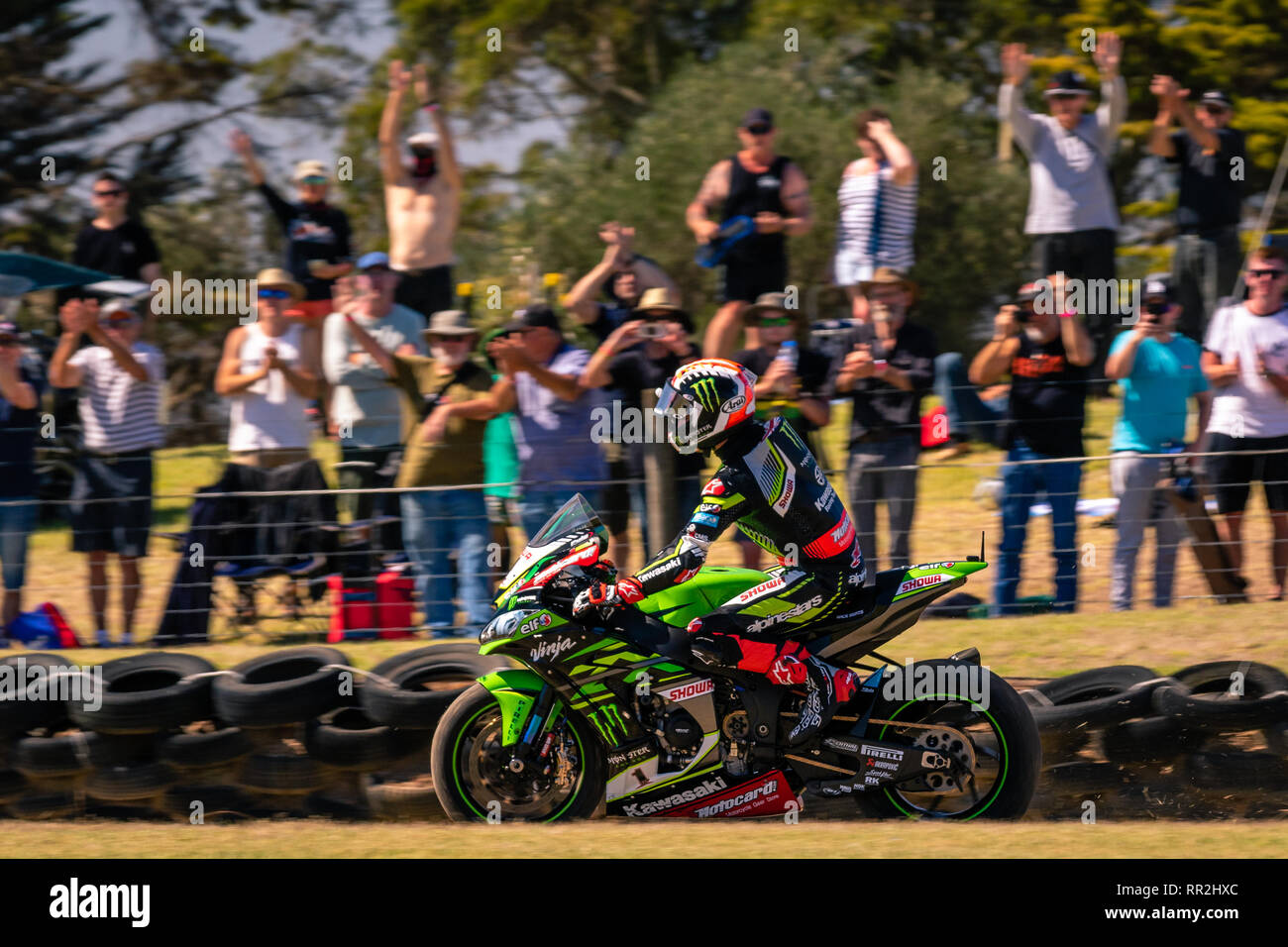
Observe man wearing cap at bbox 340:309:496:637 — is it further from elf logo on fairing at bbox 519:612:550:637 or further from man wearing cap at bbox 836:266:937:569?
man wearing cap at bbox 836:266:937:569

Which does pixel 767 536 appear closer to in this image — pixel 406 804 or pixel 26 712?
pixel 406 804

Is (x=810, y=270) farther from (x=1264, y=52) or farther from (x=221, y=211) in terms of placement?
(x=221, y=211)

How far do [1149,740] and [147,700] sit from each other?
442cm

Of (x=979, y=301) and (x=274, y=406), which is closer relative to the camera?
(x=274, y=406)

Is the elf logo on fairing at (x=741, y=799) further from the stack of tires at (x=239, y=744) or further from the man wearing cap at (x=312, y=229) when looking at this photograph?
the man wearing cap at (x=312, y=229)

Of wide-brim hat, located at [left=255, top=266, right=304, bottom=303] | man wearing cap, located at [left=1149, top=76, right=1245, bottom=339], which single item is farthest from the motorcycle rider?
man wearing cap, located at [left=1149, top=76, right=1245, bottom=339]

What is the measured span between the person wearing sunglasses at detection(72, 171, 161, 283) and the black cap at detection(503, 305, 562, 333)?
3532 mm

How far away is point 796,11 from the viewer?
16062 mm

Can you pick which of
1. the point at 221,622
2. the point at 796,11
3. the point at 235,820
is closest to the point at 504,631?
the point at 235,820

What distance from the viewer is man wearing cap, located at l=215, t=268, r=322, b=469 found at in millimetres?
8781

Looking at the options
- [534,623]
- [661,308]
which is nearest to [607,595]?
[534,623]

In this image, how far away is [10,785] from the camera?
23.8 ft

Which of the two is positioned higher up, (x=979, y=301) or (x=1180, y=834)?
(x=979, y=301)

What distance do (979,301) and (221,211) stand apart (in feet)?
24.6
